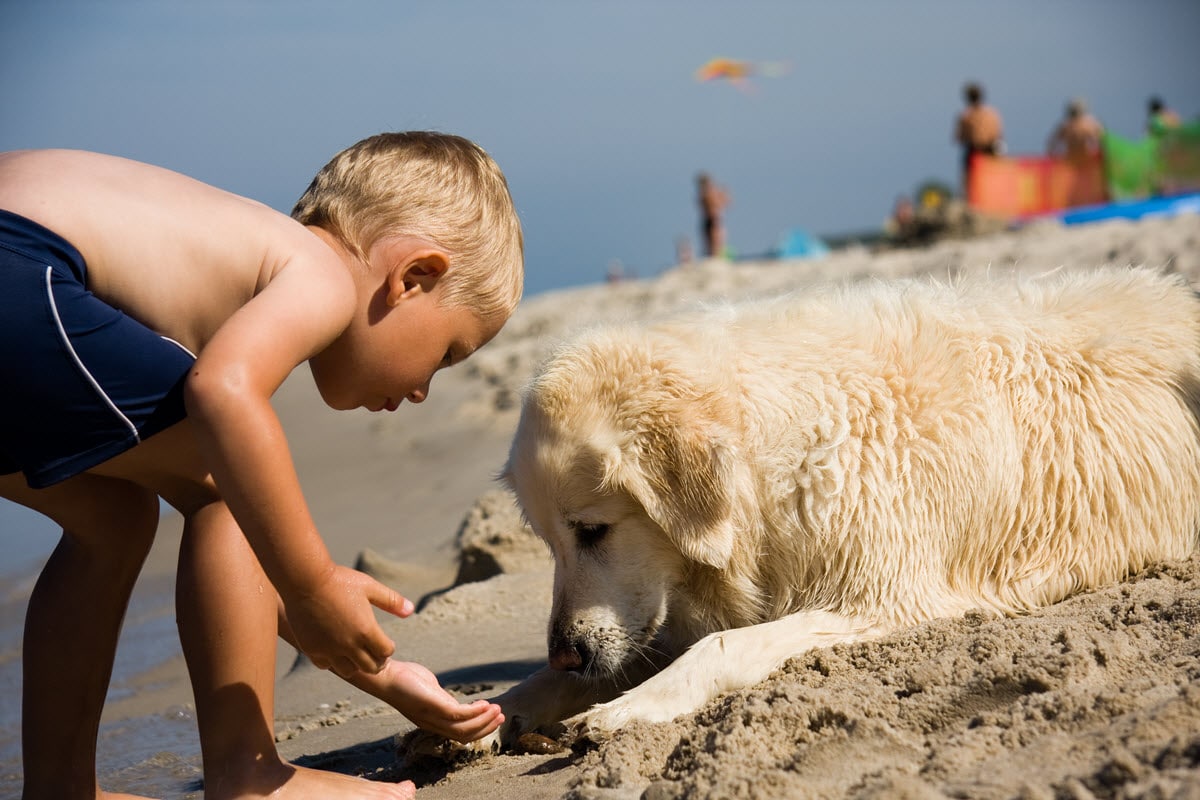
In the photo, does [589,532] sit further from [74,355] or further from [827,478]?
[74,355]

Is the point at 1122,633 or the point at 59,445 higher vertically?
the point at 59,445

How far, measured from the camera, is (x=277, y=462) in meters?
2.37

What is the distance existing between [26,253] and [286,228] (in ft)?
A: 1.85

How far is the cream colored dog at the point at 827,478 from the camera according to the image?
3.18 metres

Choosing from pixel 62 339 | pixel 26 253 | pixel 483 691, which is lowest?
pixel 483 691

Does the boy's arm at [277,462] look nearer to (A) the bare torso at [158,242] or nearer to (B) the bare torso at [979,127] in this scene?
(A) the bare torso at [158,242]

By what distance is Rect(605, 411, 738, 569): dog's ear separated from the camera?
3148mm

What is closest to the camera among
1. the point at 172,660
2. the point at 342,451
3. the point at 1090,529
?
the point at 1090,529

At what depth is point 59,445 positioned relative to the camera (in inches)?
100

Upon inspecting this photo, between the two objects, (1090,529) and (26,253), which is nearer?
(26,253)

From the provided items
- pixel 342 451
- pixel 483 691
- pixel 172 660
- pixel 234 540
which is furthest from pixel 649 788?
pixel 342 451

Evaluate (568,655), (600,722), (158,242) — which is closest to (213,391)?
(158,242)

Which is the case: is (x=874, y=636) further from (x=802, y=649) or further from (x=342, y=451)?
(x=342, y=451)

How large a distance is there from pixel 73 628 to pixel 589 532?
1365 millimetres
